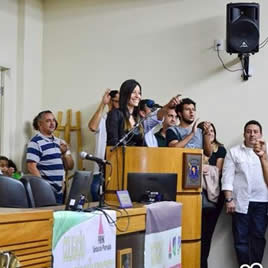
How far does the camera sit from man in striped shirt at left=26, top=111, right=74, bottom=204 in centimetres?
549

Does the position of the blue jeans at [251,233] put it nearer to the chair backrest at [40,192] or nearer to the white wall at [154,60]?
the white wall at [154,60]

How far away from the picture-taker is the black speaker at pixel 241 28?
210 inches

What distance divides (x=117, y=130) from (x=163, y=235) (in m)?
0.81

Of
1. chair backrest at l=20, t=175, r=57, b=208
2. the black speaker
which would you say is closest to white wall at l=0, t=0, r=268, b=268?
the black speaker

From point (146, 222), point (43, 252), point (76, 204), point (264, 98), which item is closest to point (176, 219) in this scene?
point (146, 222)

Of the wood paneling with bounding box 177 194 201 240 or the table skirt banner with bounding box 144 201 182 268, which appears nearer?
the table skirt banner with bounding box 144 201 182 268

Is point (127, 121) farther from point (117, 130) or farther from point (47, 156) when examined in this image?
point (47, 156)

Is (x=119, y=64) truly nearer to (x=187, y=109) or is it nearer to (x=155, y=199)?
(x=187, y=109)

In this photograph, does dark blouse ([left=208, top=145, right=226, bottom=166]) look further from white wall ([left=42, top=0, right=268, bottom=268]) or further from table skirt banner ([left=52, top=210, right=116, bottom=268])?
table skirt banner ([left=52, top=210, right=116, bottom=268])

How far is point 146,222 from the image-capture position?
10.9 feet

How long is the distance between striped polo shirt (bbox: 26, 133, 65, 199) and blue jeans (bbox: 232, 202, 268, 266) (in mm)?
1720

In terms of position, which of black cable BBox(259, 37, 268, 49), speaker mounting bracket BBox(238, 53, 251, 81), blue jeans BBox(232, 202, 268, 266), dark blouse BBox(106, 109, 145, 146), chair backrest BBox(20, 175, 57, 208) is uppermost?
black cable BBox(259, 37, 268, 49)

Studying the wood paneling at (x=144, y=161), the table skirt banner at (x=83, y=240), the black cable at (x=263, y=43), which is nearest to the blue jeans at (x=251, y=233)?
the wood paneling at (x=144, y=161)

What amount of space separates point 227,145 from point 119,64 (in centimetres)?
146
